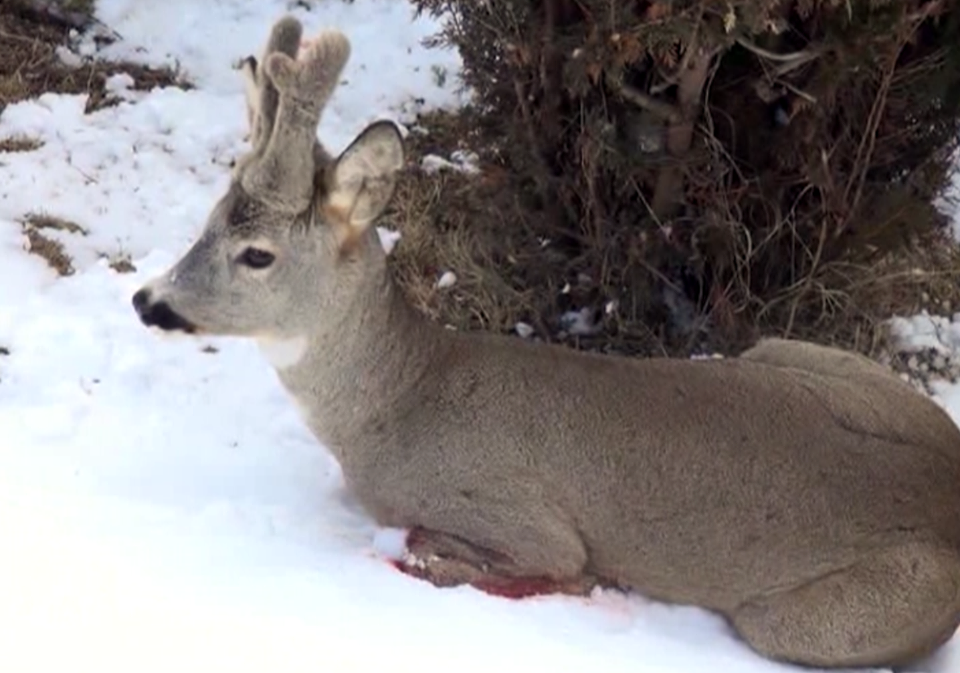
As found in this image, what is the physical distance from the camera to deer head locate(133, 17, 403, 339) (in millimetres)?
4551

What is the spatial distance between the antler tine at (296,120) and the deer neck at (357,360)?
12.5 inches

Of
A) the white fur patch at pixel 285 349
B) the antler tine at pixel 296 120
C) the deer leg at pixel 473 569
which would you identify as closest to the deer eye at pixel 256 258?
the antler tine at pixel 296 120

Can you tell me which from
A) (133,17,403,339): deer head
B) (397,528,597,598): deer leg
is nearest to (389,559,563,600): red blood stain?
(397,528,597,598): deer leg

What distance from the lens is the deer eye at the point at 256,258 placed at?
4.67m

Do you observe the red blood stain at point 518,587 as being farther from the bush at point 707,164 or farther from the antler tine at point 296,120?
the bush at point 707,164

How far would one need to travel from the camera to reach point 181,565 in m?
4.42

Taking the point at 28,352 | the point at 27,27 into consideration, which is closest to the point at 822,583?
the point at 28,352

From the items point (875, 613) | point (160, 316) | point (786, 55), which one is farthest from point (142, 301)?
point (786, 55)

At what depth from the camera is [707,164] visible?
591cm

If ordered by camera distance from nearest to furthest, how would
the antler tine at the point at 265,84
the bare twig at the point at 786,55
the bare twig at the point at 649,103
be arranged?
the antler tine at the point at 265,84 < the bare twig at the point at 786,55 < the bare twig at the point at 649,103

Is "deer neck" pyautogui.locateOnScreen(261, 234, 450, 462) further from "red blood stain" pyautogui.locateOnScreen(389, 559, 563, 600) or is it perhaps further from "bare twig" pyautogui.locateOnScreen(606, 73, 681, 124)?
"bare twig" pyautogui.locateOnScreen(606, 73, 681, 124)

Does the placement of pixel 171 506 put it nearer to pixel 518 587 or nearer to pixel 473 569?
pixel 473 569

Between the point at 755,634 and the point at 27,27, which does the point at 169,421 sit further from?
the point at 27,27

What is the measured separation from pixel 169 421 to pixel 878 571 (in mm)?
2304
